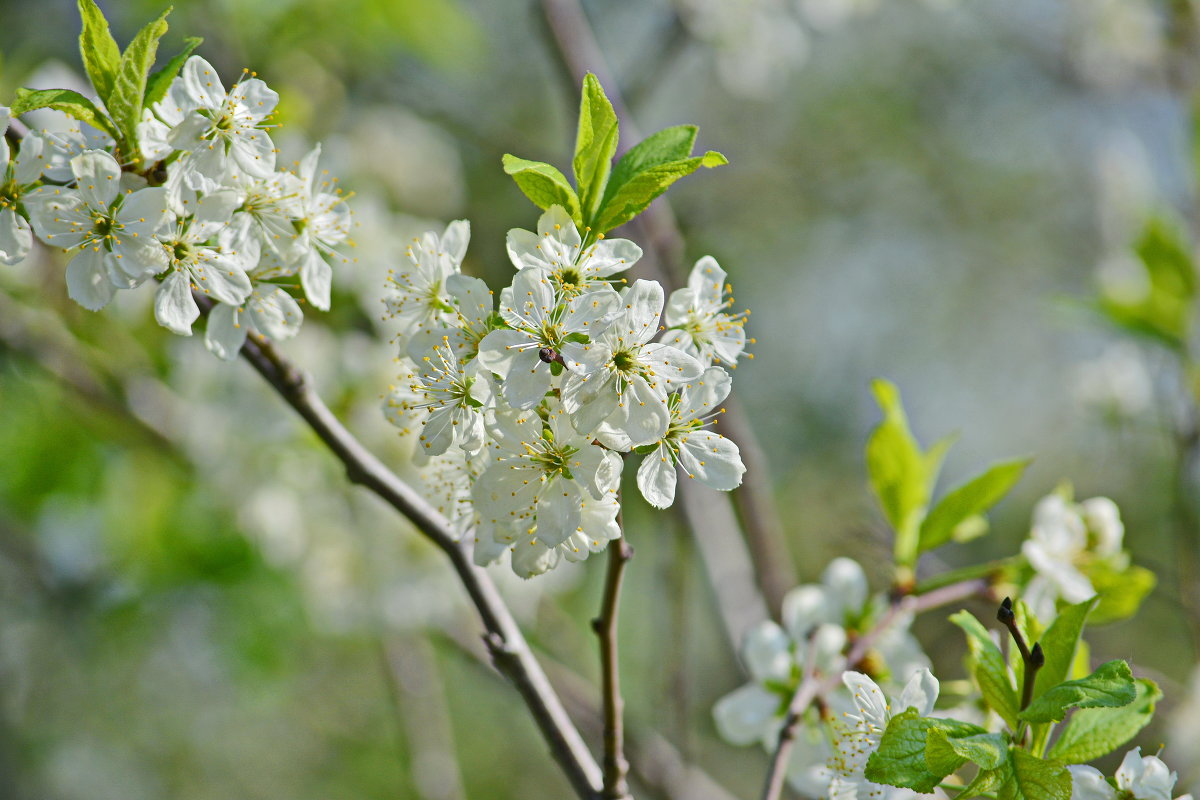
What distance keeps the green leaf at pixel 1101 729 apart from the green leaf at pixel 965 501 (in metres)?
0.37

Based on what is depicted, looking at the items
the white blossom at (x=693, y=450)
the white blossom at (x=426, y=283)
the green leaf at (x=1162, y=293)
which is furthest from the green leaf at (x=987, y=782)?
the green leaf at (x=1162, y=293)

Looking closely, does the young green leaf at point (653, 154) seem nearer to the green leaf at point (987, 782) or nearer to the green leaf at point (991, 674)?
the green leaf at point (991, 674)

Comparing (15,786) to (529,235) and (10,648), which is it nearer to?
(10,648)

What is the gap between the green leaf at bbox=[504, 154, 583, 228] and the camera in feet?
3.35

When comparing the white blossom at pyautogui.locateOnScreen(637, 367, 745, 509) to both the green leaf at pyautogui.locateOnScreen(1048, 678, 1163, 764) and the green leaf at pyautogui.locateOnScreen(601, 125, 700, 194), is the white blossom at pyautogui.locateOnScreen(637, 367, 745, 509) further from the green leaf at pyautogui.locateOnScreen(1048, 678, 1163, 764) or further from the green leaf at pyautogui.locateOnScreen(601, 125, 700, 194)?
the green leaf at pyautogui.locateOnScreen(1048, 678, 1163, 764)

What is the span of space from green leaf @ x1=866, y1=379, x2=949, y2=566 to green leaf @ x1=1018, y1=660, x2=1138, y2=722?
0.52 metres

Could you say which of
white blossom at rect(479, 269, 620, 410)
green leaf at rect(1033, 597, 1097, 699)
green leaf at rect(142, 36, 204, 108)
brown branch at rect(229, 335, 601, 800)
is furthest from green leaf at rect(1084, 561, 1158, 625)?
green leaf at rect(142, 36, 204, 108)

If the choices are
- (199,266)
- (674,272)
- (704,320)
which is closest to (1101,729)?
(704,320)

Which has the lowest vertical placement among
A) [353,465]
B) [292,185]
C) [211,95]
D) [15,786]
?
[15,786]

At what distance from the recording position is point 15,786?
5.37 metres

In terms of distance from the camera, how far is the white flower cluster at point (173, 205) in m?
1.05

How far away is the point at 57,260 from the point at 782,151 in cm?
613

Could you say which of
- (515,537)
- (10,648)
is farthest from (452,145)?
(515,537)

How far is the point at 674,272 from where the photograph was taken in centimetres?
265
